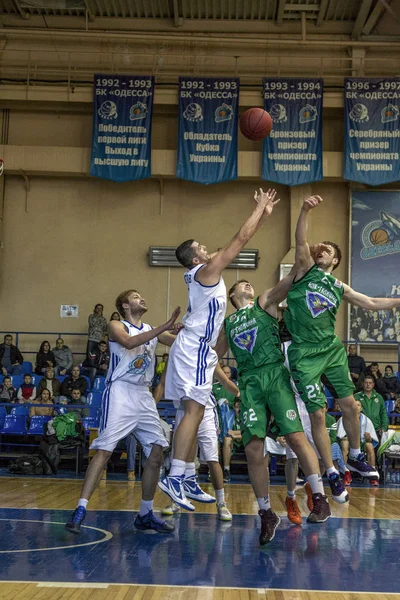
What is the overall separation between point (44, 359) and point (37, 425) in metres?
3.63

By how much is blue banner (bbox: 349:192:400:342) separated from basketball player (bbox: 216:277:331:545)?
12397 mm

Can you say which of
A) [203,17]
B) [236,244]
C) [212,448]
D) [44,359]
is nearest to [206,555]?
[212,448]

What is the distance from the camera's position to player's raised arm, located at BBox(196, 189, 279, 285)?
6.07 meters

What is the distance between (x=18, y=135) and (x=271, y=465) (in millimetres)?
11341

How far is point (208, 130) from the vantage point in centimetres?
1825

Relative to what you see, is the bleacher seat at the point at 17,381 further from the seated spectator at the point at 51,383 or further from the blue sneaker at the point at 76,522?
the blue sneaker at the point at 76,522

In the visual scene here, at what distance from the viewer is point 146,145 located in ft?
59.8

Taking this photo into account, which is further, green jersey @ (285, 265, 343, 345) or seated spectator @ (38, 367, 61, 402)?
seated spectator @ (38, 367, 61, 402)

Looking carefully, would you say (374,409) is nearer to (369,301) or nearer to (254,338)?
(369,301)

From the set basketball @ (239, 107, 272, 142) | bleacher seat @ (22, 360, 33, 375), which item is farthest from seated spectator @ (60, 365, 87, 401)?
basketball @ (239, 107, 272, 142)

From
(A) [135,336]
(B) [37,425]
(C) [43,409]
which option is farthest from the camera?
(C) [43,409]

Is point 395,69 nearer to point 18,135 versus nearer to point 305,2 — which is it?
point 305,2

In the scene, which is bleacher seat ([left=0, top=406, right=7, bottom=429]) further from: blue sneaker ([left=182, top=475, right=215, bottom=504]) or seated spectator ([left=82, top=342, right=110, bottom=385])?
blue sneaker ([left=182, top=475, right=215, bottom=504])

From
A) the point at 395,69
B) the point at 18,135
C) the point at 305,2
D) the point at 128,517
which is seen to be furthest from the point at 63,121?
the point at 128,517
